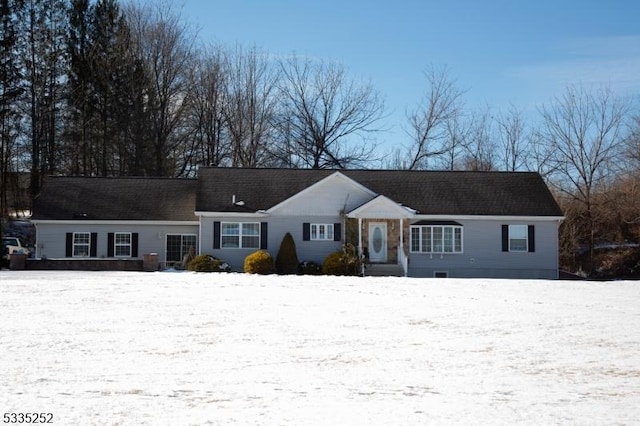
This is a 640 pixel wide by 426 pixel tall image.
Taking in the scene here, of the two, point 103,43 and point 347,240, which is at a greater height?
point 103,43

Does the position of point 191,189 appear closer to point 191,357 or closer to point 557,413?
point 191,357

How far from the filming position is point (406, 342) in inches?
524

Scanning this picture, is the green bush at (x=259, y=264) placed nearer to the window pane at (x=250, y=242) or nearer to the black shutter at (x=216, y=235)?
the window pane at (x=250, y=242)

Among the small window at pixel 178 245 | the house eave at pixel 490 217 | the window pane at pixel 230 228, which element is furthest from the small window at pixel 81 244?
the house eave at pixel 490 217

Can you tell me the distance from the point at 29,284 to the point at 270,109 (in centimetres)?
2798

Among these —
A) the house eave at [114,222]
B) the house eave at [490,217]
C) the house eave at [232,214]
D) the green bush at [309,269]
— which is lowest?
the green bush at [309,269]

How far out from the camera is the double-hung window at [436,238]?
33.2 metres

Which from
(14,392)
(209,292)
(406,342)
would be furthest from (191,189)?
(14,392)

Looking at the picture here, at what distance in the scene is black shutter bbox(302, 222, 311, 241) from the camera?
108 ft

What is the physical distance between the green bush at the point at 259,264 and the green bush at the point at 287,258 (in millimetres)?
902

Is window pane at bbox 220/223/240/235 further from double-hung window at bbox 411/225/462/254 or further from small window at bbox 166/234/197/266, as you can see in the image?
double-hung window at bbox 411/225/462/254

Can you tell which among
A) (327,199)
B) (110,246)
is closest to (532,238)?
(327,199)

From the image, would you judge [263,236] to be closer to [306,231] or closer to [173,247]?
[306,231]

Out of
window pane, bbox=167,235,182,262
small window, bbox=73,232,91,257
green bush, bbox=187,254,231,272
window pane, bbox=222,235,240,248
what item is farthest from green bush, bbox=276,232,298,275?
small window, bbox=73,232,91,257
